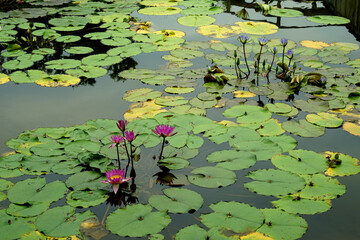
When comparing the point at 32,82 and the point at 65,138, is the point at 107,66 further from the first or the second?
the point at 65,138

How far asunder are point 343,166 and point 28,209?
74.4 inches

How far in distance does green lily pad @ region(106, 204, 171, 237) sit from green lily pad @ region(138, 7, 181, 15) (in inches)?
161

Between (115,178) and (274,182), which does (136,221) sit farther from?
(274,182)

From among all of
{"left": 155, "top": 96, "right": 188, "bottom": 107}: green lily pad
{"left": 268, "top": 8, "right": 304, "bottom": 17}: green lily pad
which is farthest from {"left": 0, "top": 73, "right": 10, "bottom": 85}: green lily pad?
{"left": 268, "top": 8, "right": 304, "bottom": 17}: green lily pad

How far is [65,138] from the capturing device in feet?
10.1

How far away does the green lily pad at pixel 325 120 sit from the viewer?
3.24 metres

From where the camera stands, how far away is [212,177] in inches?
104

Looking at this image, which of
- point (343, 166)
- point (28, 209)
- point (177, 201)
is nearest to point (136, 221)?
point (177, 201)

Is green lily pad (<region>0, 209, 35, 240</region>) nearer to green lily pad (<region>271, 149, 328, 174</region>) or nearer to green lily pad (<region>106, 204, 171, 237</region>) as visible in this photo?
green lily pad (<region>106, 204, 171, 237</region>)

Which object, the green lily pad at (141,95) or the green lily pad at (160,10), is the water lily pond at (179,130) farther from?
the green lily pad at (160,10)

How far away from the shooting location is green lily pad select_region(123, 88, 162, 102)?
12.1ft

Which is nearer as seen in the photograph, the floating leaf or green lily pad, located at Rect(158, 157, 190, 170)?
green lily pad, located at Rect(158, 157, 190, 170)

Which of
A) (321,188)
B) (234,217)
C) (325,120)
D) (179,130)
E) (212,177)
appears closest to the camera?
(234,217)

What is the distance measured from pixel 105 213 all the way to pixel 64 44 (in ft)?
9.94
